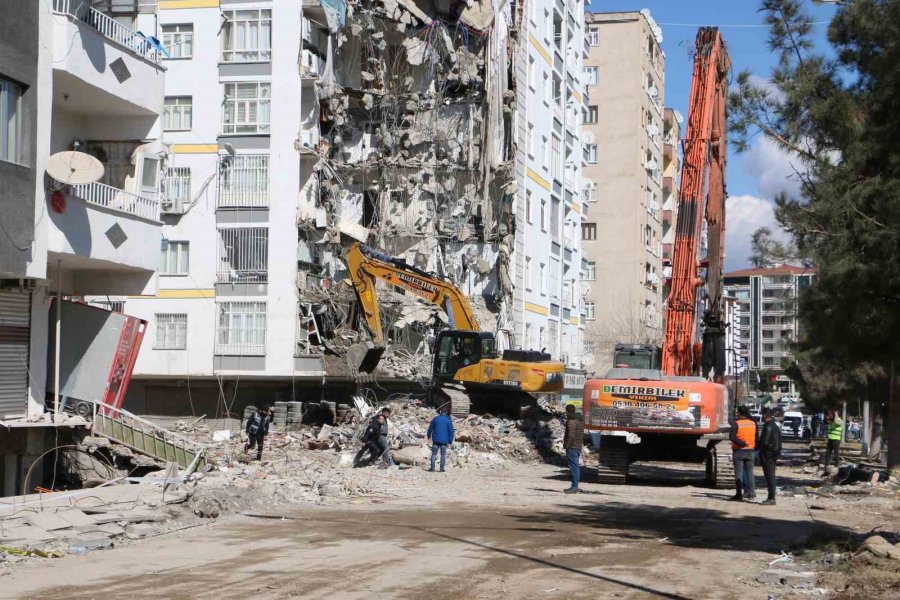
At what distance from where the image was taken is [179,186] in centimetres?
3978

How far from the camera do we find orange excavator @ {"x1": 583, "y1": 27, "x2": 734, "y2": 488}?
910 inches

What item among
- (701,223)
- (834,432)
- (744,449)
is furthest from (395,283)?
(744,449)

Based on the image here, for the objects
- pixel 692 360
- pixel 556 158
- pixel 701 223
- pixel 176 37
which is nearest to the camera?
pixel 692 360

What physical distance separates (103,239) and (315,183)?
19440 millimetres

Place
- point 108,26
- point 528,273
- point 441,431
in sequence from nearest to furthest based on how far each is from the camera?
1. point 108,26
2. point 441,431
3. point 528,273

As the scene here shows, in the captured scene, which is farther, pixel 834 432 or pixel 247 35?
pixel 247 35

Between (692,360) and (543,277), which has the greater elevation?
(543,277)

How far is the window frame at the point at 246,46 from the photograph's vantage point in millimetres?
39219

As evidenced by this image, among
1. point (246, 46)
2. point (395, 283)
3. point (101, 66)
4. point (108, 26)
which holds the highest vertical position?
point (246, 46)

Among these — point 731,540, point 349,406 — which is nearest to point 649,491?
point 731,540

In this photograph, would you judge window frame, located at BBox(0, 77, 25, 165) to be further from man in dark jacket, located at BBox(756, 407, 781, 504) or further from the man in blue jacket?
man in dark jacket, located at BBox(756, 407, 781, 504)

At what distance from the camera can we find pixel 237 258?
1559 inches

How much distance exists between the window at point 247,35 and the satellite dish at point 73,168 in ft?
68.3

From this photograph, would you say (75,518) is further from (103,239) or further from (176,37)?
(176,37)
